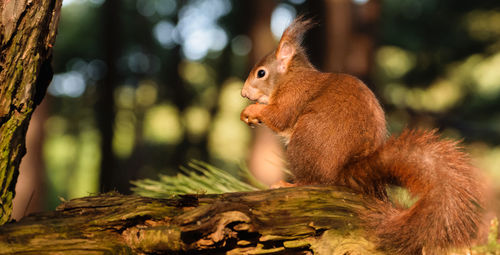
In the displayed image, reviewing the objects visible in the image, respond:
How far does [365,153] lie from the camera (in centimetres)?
193

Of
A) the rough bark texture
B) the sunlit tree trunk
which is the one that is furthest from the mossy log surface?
the sunlit tree trunk

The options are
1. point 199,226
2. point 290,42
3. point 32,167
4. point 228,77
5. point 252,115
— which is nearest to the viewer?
point 199,226

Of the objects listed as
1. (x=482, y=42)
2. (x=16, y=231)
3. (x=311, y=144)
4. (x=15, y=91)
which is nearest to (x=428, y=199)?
(x=311, y=144)

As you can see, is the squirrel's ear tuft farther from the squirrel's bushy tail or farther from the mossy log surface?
the mossy log surface

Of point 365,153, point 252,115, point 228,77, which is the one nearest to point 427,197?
point 365,153

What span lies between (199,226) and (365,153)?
91 cm

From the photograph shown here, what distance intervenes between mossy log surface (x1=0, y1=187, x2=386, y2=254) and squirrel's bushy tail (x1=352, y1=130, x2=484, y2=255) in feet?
0.34

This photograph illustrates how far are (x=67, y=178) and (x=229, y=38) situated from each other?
872 cm

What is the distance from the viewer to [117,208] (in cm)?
147

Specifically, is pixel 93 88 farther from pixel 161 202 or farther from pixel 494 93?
pixel 161 202

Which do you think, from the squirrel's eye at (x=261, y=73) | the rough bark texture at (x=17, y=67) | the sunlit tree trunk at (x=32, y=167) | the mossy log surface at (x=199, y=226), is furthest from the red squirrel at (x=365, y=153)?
the sunlit tree trunk at (x=32, y=167)

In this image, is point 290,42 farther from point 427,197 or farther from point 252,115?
point 427,197

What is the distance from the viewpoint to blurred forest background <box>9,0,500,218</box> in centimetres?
393

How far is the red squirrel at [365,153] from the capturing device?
5.05 ft
